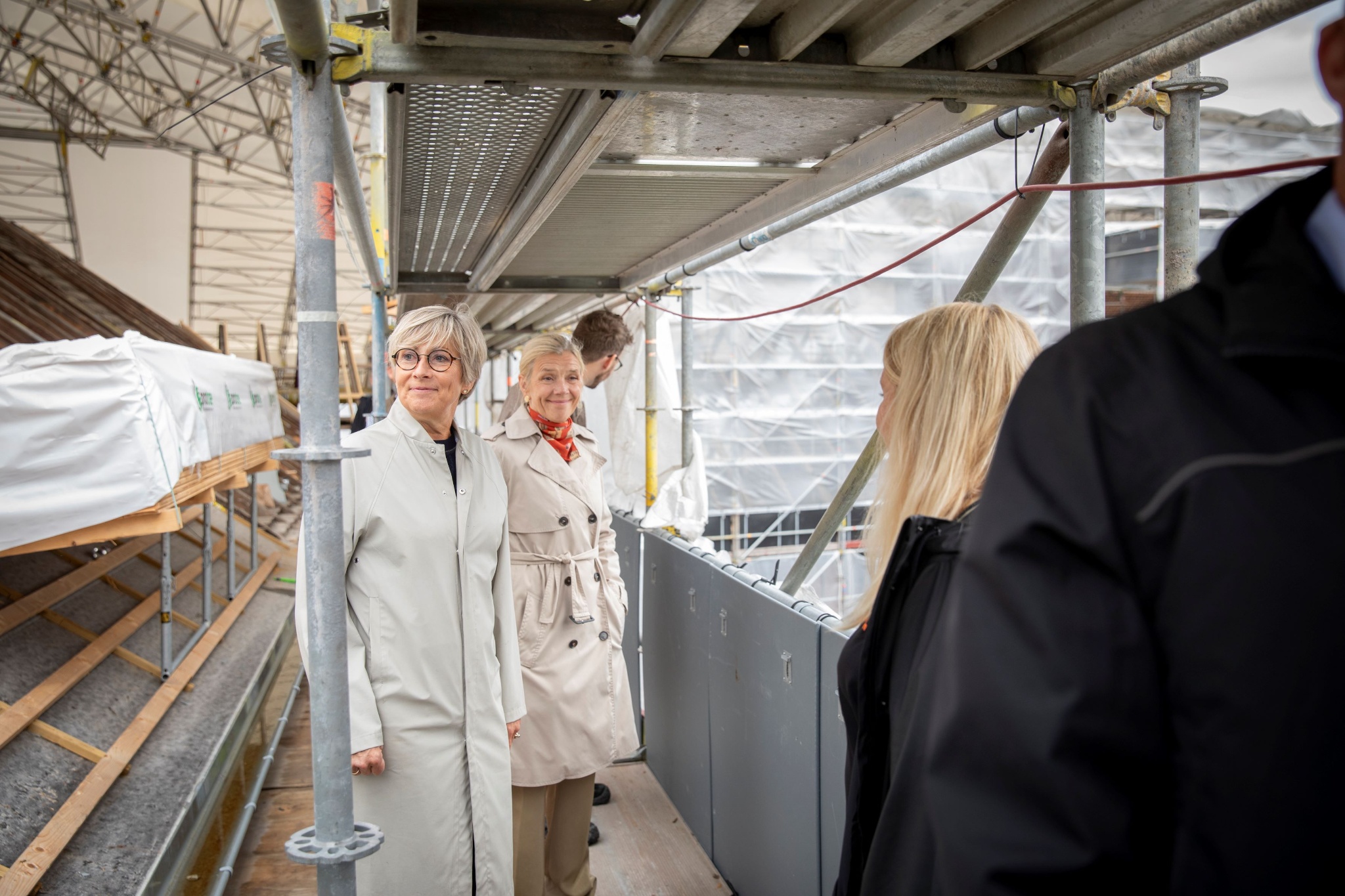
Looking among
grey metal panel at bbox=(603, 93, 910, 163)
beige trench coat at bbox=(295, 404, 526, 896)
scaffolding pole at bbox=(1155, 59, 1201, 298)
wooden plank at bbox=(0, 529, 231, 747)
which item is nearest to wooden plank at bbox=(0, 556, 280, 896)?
wooden plank at bbox=(0, 529, 231, 747)

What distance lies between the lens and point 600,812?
398cm

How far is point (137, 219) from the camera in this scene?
66.2 ft

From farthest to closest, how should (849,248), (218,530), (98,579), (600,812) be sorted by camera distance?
(849,248) → (218,530) → (98,579) → (600,812)

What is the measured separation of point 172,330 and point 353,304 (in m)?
15.3

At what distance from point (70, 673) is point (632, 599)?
2.72 metres

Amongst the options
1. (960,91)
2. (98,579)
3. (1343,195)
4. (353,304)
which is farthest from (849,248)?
(353,304)

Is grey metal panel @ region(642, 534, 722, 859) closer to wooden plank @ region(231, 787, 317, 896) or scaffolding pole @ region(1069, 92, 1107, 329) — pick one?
wooden plank @ region(231, 787, 317, 896)

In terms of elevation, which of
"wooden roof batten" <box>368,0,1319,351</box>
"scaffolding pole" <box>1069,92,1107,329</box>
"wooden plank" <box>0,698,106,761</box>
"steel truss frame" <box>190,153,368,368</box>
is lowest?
"wooden plank" <box>0,698,106,761</box>

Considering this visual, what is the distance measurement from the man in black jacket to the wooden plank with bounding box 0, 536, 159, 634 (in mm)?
5065

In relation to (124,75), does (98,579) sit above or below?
below

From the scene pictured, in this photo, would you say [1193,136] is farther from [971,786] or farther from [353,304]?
[353,304]

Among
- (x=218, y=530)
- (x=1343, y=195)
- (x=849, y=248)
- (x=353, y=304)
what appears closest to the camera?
(x=1343, y=195)

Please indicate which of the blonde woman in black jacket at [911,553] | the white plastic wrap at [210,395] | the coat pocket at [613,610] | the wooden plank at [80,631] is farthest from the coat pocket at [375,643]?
the wooden plank at [80,631]

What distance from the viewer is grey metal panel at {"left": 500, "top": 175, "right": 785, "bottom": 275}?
9.37 feet
